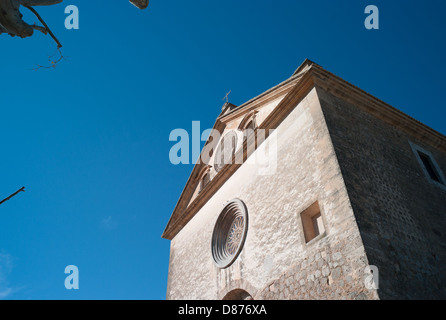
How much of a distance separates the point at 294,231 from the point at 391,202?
2.11 metres

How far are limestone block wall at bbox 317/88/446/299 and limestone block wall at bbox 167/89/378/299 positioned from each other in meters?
0.27

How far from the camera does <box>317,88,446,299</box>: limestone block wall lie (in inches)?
239

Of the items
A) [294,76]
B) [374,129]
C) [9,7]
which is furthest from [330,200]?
[9,7]

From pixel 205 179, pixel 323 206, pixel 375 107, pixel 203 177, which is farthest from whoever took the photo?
pixel 203 177

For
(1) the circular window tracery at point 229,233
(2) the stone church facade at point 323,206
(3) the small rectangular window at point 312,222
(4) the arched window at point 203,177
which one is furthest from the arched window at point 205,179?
(3) the small rectangular window at point 312,222

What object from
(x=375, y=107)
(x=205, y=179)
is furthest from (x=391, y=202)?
(x=205, y=179)

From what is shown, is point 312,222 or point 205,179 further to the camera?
point 205,179

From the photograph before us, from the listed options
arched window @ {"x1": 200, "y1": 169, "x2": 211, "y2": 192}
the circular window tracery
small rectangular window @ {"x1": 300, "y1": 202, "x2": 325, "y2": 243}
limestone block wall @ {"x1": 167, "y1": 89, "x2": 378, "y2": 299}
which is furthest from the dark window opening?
arched window @ {"x1": 200, "y1": 169, "x2": 211, "y2": 192}

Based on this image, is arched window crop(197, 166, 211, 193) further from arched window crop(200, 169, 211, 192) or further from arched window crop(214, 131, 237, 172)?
arched window crop(214, 131, 237, 172)

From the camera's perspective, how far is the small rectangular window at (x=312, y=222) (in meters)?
7.20

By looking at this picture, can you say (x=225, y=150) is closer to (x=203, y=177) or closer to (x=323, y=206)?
(x=203, y=177)

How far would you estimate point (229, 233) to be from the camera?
420 inches

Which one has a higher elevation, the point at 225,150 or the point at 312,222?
the point at 225,150

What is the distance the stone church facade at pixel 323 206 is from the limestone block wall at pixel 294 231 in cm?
3
